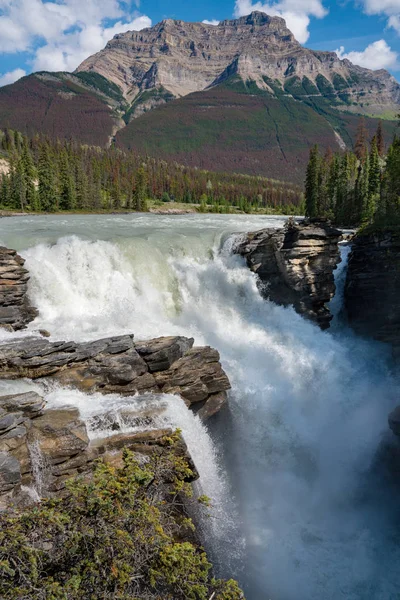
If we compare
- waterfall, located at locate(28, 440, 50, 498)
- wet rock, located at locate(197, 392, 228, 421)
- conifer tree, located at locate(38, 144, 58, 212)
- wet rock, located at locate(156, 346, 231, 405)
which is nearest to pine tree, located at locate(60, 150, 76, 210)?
conifer tree, located at locate(38, 144, 58, 212)

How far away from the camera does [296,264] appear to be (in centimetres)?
2934

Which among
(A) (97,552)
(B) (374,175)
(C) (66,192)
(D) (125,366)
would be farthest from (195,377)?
(C) (66,192)

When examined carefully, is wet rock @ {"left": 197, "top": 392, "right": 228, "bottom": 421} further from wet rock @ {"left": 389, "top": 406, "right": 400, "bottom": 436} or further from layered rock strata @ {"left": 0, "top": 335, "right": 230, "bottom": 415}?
wet rock @ {"left": 389, "top": 406, "right": 400, "bottom": 436}

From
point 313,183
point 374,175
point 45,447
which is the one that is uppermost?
point 374,175

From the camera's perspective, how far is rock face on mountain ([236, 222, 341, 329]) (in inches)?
1159

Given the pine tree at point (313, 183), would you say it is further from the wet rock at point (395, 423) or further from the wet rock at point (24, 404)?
the wet rock at point (24, 404)

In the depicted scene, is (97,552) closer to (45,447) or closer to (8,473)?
(8,473)

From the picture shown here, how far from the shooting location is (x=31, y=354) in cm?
1678

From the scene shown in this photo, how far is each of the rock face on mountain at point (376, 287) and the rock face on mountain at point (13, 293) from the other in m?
23.1

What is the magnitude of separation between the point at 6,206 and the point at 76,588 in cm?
8622

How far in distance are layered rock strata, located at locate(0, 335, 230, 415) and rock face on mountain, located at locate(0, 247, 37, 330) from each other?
11.4 feet

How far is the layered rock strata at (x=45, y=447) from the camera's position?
11477 millimetres

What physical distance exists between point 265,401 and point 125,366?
8.29 m

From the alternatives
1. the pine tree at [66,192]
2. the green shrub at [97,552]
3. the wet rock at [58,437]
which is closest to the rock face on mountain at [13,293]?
the wet rock at [58,437]
